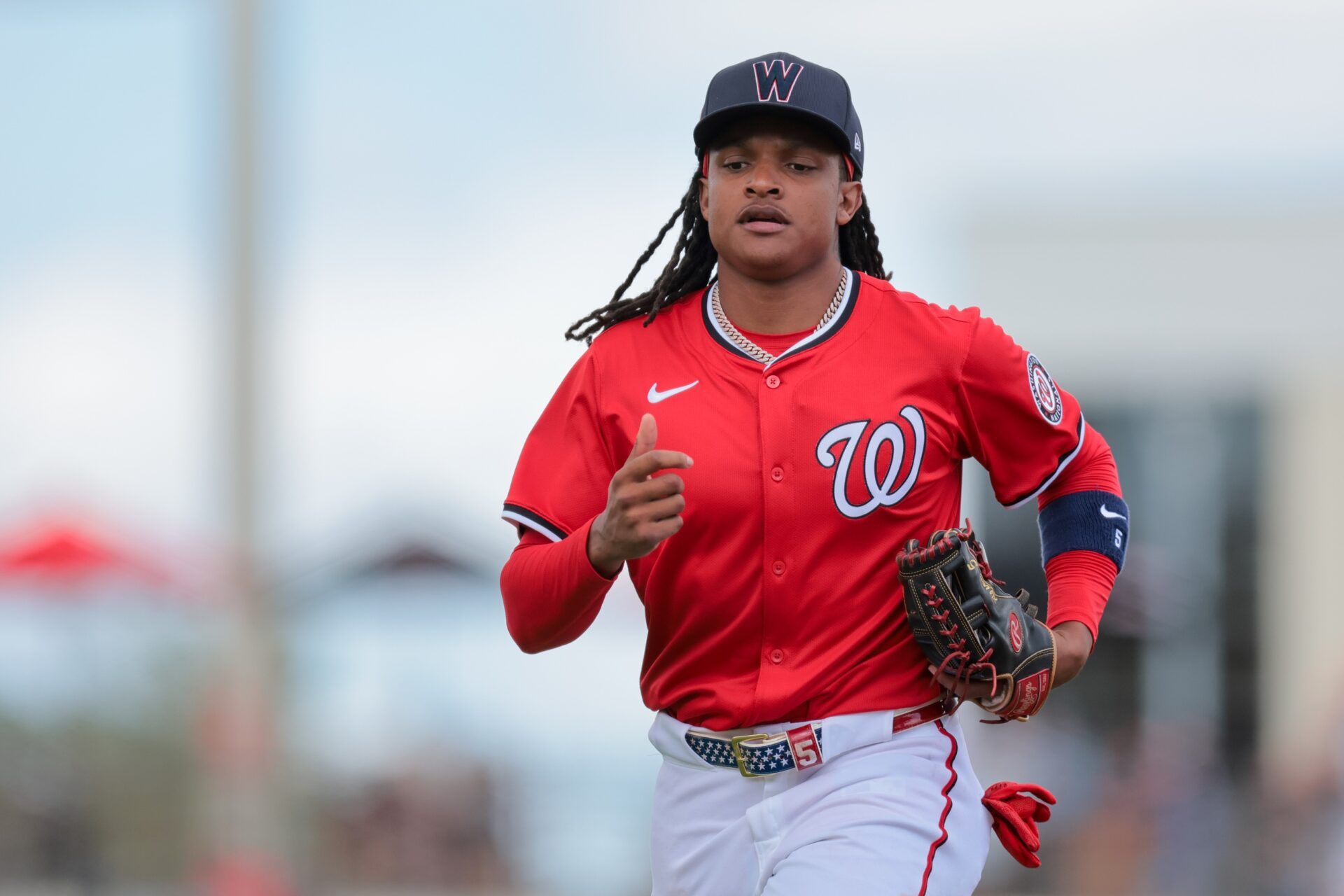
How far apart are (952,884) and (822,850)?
31 centimetres

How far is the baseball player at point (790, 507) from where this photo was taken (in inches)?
150

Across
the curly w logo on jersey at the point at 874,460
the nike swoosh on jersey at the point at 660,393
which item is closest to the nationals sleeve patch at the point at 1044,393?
the curly w logo on jersey at the point at 874,460

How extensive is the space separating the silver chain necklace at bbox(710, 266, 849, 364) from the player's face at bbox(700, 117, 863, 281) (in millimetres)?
132

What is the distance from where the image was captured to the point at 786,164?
13.0 ft

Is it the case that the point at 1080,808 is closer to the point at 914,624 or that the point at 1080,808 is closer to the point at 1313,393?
the point at 1313,393

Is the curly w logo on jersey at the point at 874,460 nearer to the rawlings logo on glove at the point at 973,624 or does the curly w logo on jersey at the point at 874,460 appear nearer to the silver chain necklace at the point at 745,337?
the rawlings logo on glove at the point at 973,624

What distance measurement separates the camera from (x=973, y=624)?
12.2 feet

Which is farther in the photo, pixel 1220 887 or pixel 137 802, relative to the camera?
pixel 137 802

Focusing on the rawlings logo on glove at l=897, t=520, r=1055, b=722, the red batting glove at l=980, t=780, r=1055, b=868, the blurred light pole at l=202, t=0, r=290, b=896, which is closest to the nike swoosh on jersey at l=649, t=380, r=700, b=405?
the rawlings logo on glove at l=897, t=520, r=1055, b=722

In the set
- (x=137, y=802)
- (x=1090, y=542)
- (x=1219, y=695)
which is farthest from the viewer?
(x=1219, y=695)

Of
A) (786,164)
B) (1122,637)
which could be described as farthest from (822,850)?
(1122,637)

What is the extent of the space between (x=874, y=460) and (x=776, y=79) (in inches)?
32.6

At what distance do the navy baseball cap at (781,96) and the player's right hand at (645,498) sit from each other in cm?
80

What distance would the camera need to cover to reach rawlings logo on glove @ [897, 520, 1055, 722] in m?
3.70
